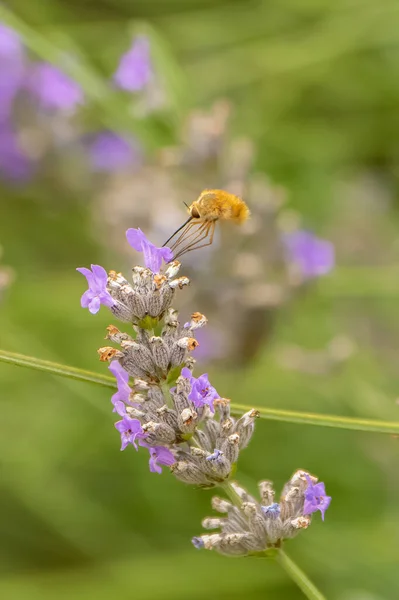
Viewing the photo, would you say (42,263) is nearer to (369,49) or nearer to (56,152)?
(56,152)

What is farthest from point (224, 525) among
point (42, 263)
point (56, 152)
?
point (42, 263)

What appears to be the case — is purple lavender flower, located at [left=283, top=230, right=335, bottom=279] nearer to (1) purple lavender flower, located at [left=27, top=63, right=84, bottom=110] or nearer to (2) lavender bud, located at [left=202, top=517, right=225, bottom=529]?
(1) purple lavender flower, located at [left=27, top=63, right=84, bottom=110]

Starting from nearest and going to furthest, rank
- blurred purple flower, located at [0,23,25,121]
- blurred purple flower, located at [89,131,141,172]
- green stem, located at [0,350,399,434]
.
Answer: green stem, located at [0,350,399,434]
blurred purple flower, located at [0,23,25,121]
blurred purple flower, located at [89,131,141,172]

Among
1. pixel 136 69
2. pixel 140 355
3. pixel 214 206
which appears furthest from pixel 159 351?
pixel 136 69

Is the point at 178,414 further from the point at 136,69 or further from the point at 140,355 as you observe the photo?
the point at 136,69

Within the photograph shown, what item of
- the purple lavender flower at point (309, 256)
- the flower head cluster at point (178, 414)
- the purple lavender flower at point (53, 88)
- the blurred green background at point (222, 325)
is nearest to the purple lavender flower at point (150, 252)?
the flower head cluster at point (178, 414)

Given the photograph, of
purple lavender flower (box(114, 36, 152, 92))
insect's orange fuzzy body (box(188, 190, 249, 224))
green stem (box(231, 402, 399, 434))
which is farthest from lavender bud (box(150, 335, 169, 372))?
purple lavender flower (box(114, 36, 152, 92))

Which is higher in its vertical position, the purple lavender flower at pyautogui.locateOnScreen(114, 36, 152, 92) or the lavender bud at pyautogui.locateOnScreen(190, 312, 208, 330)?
the purple lavender flower at pyautogui.locateOnScreen(114, 36, 152, 92)
